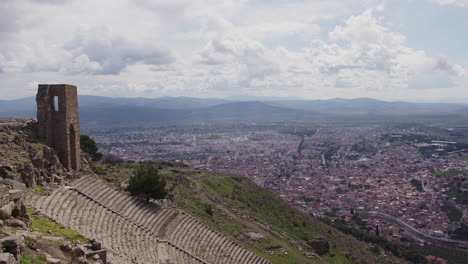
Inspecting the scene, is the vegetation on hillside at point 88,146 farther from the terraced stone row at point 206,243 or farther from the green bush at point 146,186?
the terraced stone row at point 206,243

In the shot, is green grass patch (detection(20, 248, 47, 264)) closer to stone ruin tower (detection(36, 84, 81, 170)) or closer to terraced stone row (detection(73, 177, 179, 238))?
terraced stone row (detection(73, 177, 179, 238))

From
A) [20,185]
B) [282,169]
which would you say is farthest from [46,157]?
[282,169]

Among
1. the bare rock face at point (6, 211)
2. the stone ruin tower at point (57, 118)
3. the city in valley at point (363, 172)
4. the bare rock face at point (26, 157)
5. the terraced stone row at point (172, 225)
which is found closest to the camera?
the bare rock face at point (6, 211)

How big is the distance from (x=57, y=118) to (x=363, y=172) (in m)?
72.8

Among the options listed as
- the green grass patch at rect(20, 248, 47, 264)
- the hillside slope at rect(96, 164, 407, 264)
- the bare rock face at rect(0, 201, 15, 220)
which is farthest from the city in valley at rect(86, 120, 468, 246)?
the green grass patch at rect(20, 248, 47, 264)

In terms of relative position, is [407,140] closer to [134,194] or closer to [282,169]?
[282,169]

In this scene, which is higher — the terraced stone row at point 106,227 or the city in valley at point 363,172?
the terraced stone row at point 106,227

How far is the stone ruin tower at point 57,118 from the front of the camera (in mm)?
19969

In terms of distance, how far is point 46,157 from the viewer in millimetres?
18234

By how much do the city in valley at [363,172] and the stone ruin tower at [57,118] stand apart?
89.4 ft

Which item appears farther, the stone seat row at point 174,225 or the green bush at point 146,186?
the green bush at point 146,186

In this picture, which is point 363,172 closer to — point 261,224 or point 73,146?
point 261,224

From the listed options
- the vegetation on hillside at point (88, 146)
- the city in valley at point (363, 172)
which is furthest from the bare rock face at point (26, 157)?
the city in valley at point (363, 172)

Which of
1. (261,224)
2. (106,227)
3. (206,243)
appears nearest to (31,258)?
(106,227)
